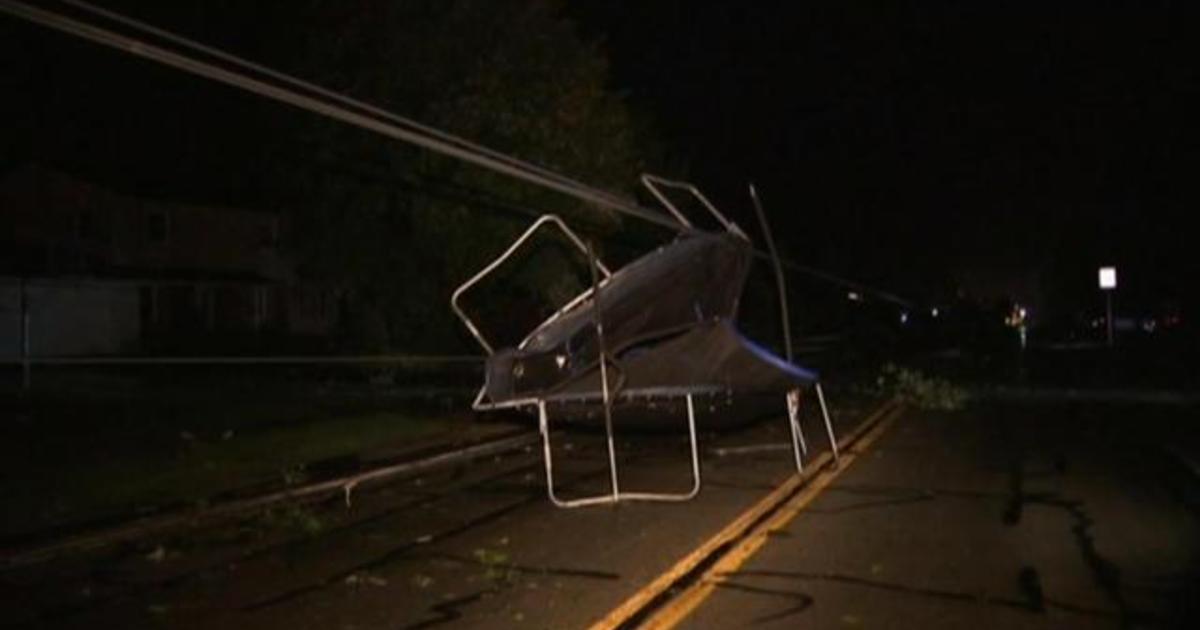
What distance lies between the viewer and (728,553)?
35.2 feet

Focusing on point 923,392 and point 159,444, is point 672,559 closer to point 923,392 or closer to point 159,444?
point 159,444

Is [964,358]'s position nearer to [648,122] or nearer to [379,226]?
[648,122]

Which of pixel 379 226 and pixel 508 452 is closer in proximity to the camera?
pixel 508 452

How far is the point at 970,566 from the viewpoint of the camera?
33.8 ft

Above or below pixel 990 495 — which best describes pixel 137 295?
above

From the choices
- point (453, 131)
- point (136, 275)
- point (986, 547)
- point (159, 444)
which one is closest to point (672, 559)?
point (986, 547)

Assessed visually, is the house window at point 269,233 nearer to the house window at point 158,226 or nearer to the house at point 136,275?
the house at point 136,275

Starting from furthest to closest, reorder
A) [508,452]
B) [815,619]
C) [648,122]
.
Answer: [648,122] < [508,452] < [815,619]

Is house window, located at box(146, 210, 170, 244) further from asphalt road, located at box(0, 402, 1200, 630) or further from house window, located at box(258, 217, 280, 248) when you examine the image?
asphalt road, located at box(0, 402, 1200, 630)

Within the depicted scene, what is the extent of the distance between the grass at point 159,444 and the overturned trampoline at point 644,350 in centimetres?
323

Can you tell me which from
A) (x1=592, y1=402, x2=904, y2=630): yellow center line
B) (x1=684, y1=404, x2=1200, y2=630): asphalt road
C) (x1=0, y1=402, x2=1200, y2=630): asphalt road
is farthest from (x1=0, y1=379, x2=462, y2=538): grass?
(x1=684, y1=404, x2=1200, y2=630): asphalt road

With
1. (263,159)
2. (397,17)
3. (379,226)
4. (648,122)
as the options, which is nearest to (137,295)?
(263,159)

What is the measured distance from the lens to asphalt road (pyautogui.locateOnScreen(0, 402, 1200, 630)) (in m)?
8.72

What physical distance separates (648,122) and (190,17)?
20704 mm
